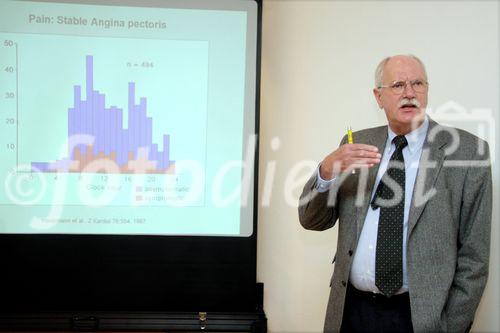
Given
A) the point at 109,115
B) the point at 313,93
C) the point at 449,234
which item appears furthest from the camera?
the point at 313,93

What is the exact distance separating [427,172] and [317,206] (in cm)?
46

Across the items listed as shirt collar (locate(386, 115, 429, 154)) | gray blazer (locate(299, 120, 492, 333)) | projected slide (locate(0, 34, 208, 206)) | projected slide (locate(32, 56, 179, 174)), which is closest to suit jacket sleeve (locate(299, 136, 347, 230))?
gray blazer (locate(299, 120, 492, 333))

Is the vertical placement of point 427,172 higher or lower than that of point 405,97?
lower

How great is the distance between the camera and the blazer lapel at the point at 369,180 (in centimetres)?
195

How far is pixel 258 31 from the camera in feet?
7.71

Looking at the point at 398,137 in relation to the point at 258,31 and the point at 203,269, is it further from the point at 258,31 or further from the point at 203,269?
the point at 203,269

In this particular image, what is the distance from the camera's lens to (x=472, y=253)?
182 centimetres

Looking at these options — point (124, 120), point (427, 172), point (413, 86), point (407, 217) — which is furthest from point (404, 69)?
point (124, 120)

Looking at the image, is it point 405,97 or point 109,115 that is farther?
point 109,115

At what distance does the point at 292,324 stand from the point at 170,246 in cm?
82

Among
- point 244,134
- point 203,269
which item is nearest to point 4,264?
point 203,269

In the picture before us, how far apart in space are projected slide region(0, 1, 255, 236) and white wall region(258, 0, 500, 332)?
10.6 inches

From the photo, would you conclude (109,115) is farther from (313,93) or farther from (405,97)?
(405,97)

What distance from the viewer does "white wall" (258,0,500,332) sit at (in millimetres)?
2564
